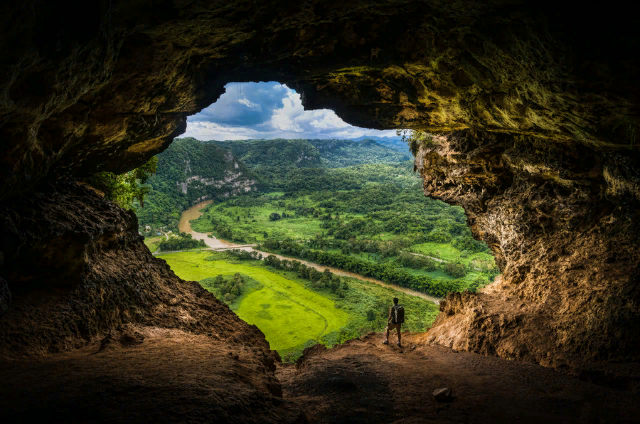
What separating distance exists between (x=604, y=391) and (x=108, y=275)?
36.5 ft

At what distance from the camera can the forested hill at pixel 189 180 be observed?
7312 centimetres

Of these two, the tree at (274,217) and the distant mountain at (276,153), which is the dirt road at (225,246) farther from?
the distant mountain at (276,153)

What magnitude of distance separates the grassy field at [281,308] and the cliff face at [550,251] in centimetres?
1720

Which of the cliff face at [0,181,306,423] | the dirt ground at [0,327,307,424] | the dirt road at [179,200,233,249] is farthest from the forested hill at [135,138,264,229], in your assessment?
the dirt ground at [0,327,307,424]

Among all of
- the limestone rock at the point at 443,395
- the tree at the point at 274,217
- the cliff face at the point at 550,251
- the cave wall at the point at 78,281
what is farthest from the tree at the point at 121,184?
the tree at the point at 274,217

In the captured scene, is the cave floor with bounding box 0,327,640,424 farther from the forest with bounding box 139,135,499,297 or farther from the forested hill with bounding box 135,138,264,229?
the forested hill with bounding box 135,138,264,229

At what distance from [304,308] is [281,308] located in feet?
7.88

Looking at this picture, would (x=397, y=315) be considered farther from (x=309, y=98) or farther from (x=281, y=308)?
(x=281, y=308)

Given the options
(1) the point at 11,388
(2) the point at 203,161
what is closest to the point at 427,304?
(1) the point at 11,388

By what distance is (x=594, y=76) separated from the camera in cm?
492

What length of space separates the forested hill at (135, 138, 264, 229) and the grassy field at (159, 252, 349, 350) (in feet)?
92.5

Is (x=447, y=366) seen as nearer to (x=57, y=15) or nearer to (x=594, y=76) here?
(x=594, y=76)

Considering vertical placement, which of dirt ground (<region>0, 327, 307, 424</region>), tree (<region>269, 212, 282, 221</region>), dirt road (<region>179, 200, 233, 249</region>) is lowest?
dirt road (<region>179, 200, 233, 249</region>)

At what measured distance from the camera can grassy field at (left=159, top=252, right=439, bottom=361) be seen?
2634 cm
